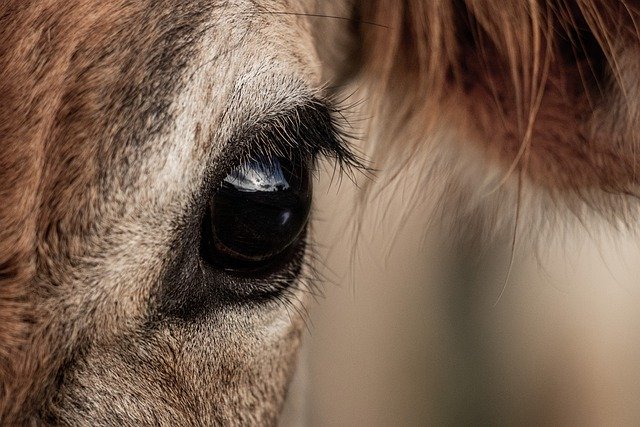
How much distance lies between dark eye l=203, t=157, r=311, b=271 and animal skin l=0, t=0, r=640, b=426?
0.08ft

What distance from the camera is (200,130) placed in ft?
2.68

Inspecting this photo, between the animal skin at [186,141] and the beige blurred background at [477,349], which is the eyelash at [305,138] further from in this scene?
the beige blurred background at [477,349]

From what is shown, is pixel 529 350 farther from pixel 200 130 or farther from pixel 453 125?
pixel 200 130

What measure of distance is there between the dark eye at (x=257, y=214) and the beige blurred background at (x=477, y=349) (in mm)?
1055

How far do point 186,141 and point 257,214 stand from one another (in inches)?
5.6

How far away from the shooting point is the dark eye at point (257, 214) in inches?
34.9

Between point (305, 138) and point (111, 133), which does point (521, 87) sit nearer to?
point (305, 138)

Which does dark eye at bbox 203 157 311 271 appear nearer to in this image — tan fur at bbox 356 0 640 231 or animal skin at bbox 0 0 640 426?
animal skin at bbox 0 0 640 426

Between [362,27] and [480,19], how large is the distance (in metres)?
0.19

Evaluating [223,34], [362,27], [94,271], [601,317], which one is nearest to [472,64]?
[362,27]

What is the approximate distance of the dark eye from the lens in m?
0.89

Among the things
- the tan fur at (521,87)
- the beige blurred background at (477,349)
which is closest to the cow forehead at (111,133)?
the tan fur at (521,87)

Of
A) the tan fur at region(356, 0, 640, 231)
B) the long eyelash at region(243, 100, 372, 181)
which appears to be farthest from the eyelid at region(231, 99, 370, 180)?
the tan fur at region(356, 0, 640, 231)

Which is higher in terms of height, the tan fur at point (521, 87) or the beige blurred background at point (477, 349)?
the tan fur at point (521, 87)
